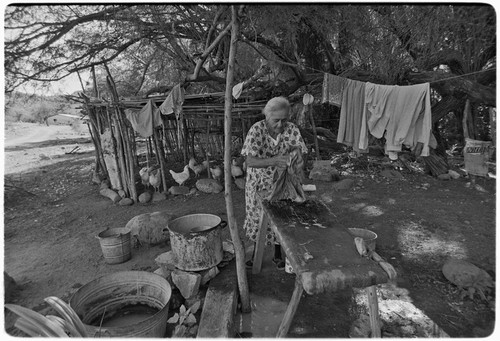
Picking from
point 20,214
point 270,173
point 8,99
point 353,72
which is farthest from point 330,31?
point 20,214

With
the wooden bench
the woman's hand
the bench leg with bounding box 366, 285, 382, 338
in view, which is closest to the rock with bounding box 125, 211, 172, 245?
the wooden bench

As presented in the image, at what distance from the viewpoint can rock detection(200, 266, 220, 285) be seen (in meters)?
3.24

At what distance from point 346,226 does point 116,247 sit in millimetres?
3948

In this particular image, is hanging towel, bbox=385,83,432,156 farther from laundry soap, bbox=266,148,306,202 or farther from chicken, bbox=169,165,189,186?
chicken, bbox=169,165,189,186

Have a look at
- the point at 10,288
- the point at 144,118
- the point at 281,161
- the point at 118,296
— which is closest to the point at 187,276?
the point at 118,296

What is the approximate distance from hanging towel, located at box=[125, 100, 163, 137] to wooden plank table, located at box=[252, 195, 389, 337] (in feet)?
17.9

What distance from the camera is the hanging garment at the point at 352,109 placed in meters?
5.59

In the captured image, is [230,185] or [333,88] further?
[333,88]

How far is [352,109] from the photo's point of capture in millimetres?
5691

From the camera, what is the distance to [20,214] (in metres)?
6.96

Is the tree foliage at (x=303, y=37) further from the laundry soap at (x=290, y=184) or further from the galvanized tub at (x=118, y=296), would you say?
the galvanized tub at (x=118, y=296)

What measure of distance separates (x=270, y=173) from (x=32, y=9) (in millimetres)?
3820

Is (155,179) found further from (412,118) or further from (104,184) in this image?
(412,118)

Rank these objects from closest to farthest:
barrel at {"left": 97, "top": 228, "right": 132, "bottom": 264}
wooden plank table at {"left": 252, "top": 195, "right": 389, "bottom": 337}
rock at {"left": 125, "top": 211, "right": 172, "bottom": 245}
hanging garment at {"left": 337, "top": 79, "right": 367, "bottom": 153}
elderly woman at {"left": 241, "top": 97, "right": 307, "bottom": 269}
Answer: wooden plank table at {"left": 252, "top": 195, "right": 389, "bottom": 337}
elderly woman at {"left": 241, "top": 97, "right": 307, "bottom": 269}
barrel at {"left": 97, "top": 228, "right": 132, "bottom": 264}
rock at {"left": 125, "top": 211, "right": 172, "bottom": 245}
hanging garment at {"left": 337, "top": 79, "right": 367, "bottom": 153}
